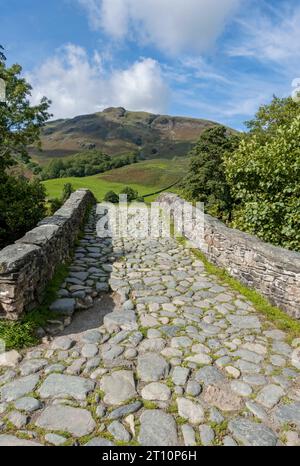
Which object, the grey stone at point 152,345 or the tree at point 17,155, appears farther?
the tree at point 17,155

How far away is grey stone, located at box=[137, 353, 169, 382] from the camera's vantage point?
3.68 m

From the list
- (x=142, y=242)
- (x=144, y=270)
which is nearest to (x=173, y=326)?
(x=144, y=270)

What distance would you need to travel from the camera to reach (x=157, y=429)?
295 centimetres

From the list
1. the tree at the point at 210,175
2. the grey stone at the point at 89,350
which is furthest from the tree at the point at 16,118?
the grey stone at the point at 89,350

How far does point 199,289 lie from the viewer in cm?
629

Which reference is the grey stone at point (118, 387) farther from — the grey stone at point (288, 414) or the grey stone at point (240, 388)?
the grey stone at point (288, 414)

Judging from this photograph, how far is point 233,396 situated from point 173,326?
4.99ft

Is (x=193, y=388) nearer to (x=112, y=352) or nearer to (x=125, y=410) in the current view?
(x=125, y=410)

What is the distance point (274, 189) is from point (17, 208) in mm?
7723

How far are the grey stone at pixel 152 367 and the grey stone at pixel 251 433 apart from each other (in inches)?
37.1

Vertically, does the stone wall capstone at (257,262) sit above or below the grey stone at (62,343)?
above

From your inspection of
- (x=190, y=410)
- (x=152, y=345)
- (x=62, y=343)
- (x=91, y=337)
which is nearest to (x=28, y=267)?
(x=62, y=343)

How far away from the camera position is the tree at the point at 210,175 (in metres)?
13.8

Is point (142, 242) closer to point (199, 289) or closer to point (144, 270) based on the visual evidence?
point (144, 270)
